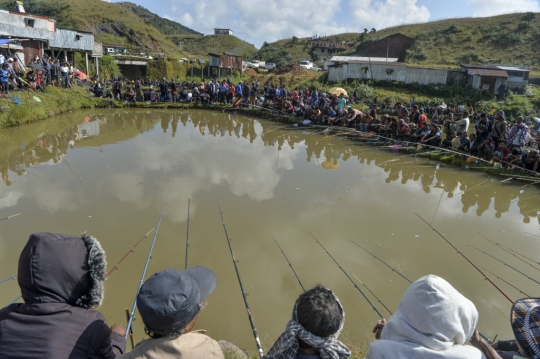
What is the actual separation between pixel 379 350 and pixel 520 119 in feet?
30.3

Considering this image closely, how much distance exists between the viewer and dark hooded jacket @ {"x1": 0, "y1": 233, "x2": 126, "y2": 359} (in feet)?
4.82

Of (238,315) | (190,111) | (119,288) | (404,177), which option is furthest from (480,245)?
(190,111)

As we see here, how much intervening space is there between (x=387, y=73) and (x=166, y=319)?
28.0 metres

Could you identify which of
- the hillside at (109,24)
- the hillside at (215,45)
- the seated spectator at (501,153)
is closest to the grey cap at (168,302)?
the seated spectator at (501,153)

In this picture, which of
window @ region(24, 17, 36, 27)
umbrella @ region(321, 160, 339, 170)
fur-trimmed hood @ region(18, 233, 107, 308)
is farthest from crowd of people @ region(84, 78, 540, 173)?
fur-trimmed hood @ region(18, 233, 107, 308)

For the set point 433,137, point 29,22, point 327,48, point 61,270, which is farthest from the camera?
point 327,48

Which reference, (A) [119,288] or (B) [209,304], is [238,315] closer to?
(B) [209,304]

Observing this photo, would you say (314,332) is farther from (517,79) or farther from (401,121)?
(517,79)

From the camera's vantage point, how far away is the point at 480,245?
5184 mm

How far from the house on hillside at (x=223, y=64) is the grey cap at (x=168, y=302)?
31895 mm

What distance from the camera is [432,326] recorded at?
4.80ft

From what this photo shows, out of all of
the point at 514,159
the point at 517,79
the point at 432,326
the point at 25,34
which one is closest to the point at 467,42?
the point at 517,79

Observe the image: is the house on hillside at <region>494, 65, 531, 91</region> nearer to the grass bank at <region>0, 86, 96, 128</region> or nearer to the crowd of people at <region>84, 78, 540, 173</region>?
the crowd of people at <region>84, 78, 540, 173</region>

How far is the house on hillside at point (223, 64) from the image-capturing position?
1241 inches
